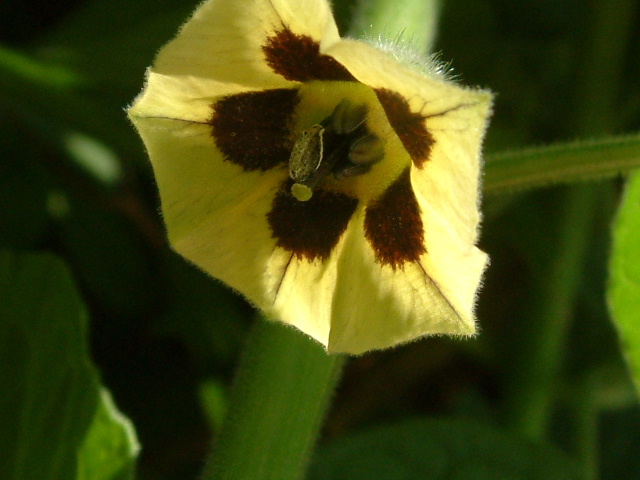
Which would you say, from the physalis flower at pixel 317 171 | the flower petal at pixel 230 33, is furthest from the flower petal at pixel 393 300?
the flower petal at pixel 230 33

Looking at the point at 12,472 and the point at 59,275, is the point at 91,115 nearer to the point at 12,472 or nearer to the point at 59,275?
the point at 59,275

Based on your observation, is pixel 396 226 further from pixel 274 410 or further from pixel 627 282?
pixel 627 282

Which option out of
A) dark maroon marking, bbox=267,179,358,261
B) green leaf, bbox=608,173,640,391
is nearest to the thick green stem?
dark maroon marking, bbox=267,179,358,261

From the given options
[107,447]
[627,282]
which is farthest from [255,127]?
[627,282]

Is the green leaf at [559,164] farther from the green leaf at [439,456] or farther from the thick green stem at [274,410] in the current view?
the green leaf at [439,456]

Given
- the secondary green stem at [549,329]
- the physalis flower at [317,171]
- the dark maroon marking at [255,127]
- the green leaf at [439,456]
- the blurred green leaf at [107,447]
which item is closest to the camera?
the physalis flower at [317,171]

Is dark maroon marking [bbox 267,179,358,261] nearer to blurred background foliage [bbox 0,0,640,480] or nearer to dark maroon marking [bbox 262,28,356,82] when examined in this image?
dark maroon marking [bbox 262,28,356,82]

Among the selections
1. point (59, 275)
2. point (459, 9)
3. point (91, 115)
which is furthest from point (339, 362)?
point (459, 9)
